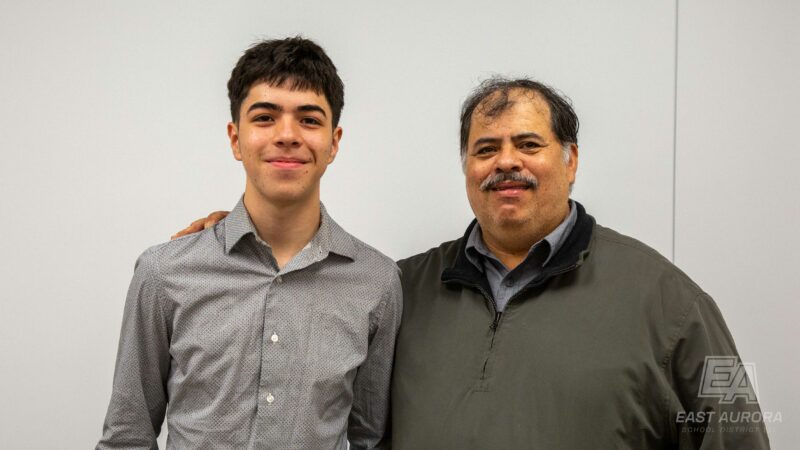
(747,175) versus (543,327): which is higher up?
(747,175)

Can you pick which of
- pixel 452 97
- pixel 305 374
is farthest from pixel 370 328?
pixel 452 97

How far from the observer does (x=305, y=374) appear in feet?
4.82

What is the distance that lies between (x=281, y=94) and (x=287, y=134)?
0.10 m

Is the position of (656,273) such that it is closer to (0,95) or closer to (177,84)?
(177,84)

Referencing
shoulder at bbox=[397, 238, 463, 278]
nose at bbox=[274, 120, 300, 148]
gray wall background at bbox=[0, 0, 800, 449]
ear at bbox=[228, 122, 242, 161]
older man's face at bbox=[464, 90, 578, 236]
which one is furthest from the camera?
gray wall background at bbox=[0, 0, 800, 449]

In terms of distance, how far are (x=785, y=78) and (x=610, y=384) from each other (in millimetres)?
1143

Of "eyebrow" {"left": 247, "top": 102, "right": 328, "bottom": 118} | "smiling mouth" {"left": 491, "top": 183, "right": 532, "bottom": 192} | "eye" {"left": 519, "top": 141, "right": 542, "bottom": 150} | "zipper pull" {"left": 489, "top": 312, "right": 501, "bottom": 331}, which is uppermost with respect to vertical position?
"eyebrow" {"left": 247, "top": 102, "right": 328, "bottom": 118}

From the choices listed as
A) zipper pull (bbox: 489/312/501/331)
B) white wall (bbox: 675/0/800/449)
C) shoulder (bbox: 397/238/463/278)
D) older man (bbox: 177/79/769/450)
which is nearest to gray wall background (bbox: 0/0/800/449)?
white wall (bbox: 675/0/800/449)

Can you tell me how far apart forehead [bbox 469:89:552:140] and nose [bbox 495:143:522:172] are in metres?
0.04

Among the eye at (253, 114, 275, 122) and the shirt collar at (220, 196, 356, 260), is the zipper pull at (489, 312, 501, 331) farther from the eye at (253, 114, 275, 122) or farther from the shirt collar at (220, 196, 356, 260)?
the eye at (253, 114, 275, 122)

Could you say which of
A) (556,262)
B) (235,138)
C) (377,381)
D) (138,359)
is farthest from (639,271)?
(138,359)

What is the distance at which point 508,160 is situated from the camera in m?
1.64

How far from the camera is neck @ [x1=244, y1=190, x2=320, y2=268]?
152cm

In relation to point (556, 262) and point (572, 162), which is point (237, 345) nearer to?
point (556, 262)
